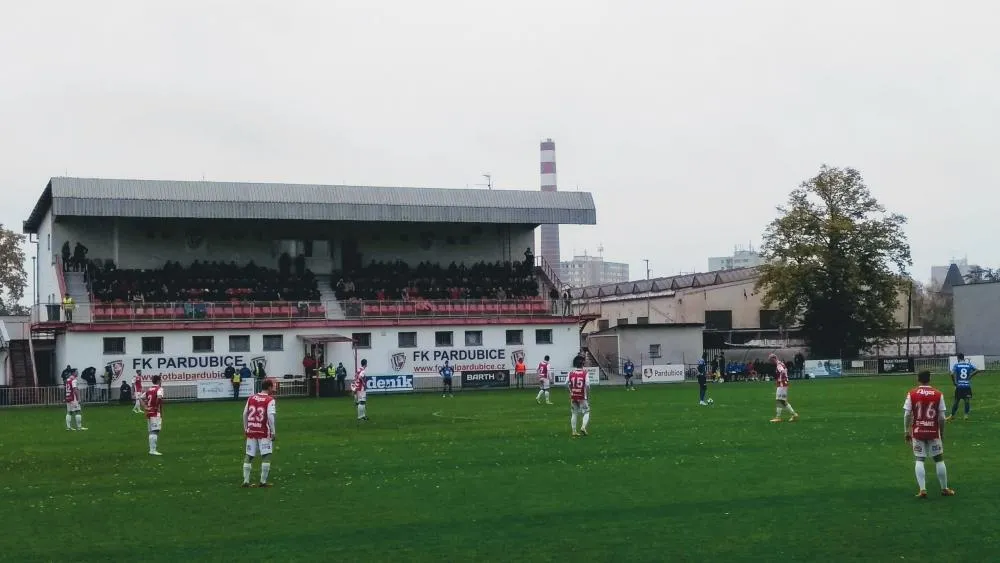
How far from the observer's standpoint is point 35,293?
252ft

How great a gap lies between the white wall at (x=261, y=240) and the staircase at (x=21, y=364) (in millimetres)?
6210

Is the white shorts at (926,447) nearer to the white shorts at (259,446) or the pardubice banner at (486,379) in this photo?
the white shorts at (259,446)

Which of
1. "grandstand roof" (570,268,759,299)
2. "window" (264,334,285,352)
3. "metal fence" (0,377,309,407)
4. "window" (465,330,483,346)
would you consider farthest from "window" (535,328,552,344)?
"grandstand roof" (570,268,759,299)

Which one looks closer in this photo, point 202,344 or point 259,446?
point 259,446

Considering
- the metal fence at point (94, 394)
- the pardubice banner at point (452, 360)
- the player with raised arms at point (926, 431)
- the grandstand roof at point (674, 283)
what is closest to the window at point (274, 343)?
the metal fence at point (94, 394)

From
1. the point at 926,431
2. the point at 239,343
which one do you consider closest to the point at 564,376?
the point at 239,343

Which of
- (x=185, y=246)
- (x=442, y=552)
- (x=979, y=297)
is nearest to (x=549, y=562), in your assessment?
(x=442, y=552)

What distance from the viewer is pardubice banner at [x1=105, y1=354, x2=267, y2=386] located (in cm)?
6081

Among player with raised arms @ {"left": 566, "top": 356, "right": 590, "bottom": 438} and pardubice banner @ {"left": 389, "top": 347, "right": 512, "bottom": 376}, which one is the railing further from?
player with raised arms @ {"left": 566, "top": 356, "right": 590, "bottom": 438}

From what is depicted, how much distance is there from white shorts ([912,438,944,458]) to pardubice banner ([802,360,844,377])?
5698 centimetres

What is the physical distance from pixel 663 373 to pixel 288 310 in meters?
22.7

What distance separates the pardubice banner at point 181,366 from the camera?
6081 centimetres

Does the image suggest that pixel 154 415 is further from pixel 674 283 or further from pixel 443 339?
pixel 674 283

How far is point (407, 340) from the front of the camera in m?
66.8
